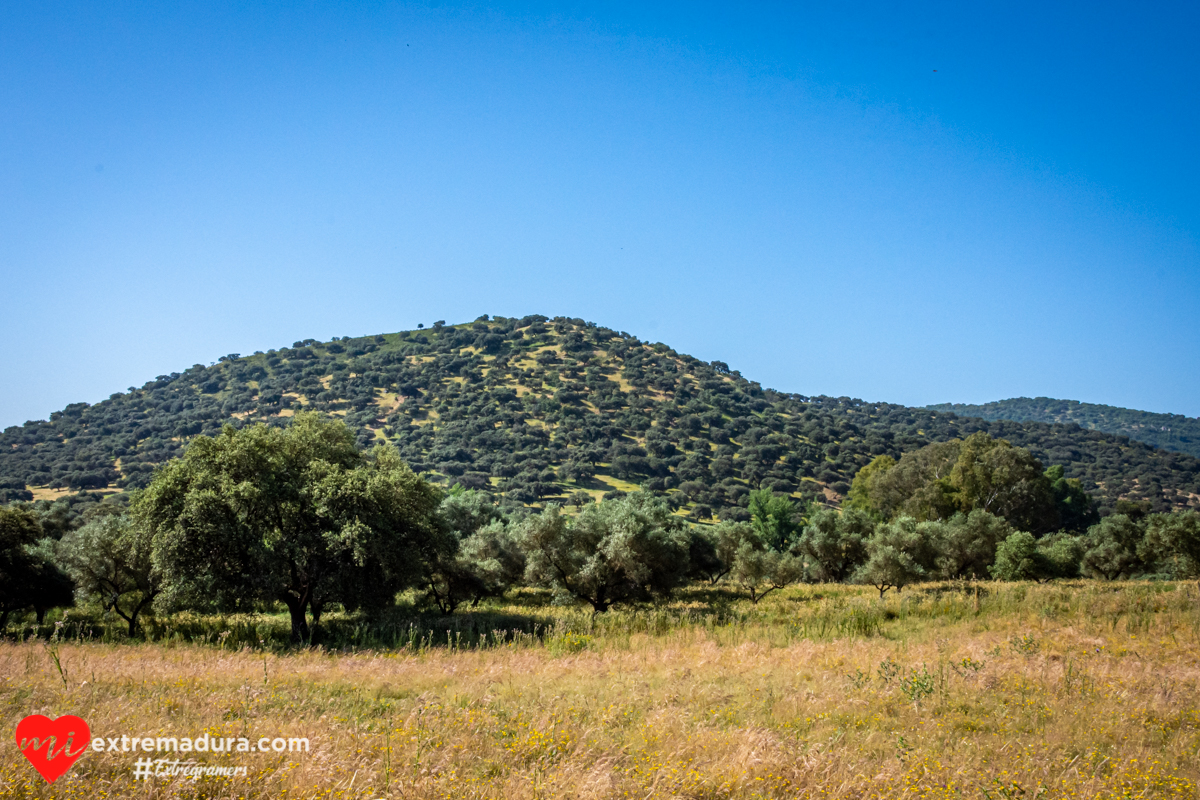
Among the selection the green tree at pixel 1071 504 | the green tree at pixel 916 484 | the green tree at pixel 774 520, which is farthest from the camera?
the green tree at pixel 1071 504

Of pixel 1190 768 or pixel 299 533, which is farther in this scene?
pixel 299 533

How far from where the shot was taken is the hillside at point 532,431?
4564 inches

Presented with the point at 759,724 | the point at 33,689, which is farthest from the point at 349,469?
the point at 759,724

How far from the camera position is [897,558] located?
35.3 m

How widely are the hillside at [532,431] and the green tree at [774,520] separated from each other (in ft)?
48.5

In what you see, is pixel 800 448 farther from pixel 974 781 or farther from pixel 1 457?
pixel 1 457

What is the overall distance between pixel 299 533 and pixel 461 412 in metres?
131

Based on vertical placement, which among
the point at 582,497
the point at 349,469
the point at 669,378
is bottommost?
the point at 582,497

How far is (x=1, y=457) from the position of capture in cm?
12812

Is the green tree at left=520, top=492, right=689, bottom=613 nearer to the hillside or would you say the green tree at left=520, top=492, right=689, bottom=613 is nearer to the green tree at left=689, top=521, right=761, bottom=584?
the green tree at left=689, top=521, right=761, bottom=584

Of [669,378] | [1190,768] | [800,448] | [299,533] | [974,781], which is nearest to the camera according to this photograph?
[974,781]
